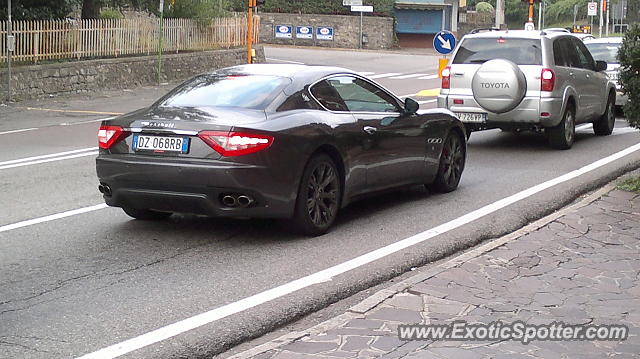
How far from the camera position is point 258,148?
7691 millimetres

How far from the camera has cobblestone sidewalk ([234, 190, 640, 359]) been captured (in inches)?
209

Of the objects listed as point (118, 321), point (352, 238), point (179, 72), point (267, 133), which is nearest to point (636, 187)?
point (352, 238)

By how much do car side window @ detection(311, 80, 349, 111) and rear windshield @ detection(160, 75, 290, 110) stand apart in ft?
0.95

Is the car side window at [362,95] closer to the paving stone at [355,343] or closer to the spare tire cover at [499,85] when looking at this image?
the paving stone at [355,343]

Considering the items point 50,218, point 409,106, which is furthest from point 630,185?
point 50,218

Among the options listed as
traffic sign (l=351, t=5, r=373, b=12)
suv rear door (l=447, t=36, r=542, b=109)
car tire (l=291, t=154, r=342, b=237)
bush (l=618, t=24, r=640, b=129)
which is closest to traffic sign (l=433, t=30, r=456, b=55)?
suv rear door (l=447, t=36, r=542, b=109)

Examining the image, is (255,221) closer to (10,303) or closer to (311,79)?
(311,79)

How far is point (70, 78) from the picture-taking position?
25.6 meters

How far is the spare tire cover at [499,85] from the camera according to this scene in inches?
545

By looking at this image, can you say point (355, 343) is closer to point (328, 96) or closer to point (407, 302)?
point (407, 302)

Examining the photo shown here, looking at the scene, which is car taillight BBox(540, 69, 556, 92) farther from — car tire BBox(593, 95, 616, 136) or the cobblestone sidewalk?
the cobblestone sidewalk

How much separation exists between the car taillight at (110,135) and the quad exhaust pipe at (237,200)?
42.5 inches

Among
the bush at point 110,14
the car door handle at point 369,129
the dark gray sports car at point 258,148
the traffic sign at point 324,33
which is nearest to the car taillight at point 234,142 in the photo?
the dark gray sports car at point 258,148

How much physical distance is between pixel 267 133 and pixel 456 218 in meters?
2.34
